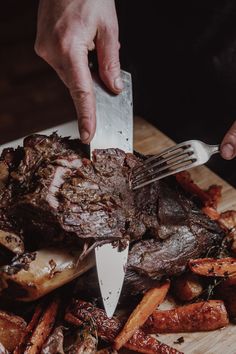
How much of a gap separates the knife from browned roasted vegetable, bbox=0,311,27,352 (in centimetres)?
39

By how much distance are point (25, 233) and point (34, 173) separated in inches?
10.5

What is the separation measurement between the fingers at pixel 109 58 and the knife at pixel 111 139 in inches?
2.2

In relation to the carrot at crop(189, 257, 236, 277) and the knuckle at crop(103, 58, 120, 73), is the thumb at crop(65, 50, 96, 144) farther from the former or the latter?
the carrot at crop(189, 257, 236, 277)

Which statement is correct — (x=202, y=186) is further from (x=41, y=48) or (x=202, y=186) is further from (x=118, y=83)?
(x=41, y=48)

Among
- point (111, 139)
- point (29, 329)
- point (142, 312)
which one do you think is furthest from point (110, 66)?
point (29, 329)

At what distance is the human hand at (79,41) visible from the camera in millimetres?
2605

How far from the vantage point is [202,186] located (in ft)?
11.5

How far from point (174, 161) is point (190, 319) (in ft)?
2.43

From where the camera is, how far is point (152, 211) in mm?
2719

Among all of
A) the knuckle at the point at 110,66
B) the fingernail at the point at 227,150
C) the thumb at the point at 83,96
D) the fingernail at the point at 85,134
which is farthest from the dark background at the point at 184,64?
the fingernail at the point at 85,134

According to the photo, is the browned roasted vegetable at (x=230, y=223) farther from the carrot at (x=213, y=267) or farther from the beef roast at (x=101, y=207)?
the carrot at (x=213, y=267)

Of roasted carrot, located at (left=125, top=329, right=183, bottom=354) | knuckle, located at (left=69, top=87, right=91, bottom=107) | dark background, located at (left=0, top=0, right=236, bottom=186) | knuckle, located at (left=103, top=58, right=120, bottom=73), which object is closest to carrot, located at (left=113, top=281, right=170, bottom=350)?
roasted carrot, located at (left=125, top=329, right=183, bottom=354)

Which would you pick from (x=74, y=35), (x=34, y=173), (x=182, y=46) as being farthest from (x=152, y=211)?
(x=182, y=46)

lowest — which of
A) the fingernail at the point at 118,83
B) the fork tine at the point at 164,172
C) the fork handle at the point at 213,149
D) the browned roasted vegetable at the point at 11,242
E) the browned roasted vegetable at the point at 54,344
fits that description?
the browned roasted vegetable at the point at 54,344
